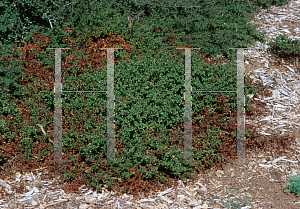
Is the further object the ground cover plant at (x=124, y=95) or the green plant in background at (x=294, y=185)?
the ground cover plant at (x=124, y=95)

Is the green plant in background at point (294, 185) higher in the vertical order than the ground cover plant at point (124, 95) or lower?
lower

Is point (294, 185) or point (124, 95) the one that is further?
point (124, 95)

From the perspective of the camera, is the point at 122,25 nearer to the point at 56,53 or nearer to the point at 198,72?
the point at 56,53

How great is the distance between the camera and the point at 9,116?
4883 mm

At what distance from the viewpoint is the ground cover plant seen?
4293 millimetres

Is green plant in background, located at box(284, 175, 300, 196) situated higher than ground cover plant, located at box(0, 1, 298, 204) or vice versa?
ground cover plant, located at box(0, 1, 298, 204)

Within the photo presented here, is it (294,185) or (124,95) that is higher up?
(124,95)

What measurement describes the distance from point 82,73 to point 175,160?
2406 mm

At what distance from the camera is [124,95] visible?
478cm

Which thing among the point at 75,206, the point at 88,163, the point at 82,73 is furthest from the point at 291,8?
the point at 75,206

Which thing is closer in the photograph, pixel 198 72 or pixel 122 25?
pixel 198 72

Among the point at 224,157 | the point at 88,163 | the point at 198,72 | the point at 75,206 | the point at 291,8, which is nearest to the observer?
the point at 75,206

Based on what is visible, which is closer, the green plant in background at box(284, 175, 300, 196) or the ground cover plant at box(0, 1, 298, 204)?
the green plant in background at box(284, 175, 300, 196)

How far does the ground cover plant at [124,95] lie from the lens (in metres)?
4.29
